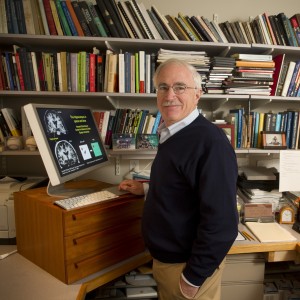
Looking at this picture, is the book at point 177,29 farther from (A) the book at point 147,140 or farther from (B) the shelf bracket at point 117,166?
(B) the shelf bracket at point 117,166

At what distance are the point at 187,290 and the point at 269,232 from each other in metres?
0.80

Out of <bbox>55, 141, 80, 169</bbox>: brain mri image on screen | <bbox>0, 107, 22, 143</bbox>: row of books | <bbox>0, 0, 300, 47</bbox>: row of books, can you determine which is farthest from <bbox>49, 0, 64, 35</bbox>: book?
<bbox>55, 141, 80, 169</bbox>: brain mri image on screen

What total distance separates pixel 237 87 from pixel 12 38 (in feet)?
4.79

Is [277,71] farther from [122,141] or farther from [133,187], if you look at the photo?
[133,187]

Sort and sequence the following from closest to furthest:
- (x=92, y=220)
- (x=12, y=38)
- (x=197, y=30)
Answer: (x=92, y=220) < (x=12, y=38) < (x=197, y=30)

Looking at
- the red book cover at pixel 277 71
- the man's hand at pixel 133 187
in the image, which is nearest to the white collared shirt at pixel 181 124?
the man's hand at pixel 133 187

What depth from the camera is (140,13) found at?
1.60m

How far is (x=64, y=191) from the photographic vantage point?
126 centimetres

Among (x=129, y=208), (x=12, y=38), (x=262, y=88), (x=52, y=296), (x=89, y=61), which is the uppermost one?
(x=12, y=38)

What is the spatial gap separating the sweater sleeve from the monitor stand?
1.98 feet

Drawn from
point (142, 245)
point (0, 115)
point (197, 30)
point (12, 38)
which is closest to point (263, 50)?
point (197, 30)

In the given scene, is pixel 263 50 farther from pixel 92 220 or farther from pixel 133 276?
pixel 133 276

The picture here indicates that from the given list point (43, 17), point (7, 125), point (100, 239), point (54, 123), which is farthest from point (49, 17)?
point (100, 239)

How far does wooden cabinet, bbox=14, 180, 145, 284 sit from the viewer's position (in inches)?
41.2
